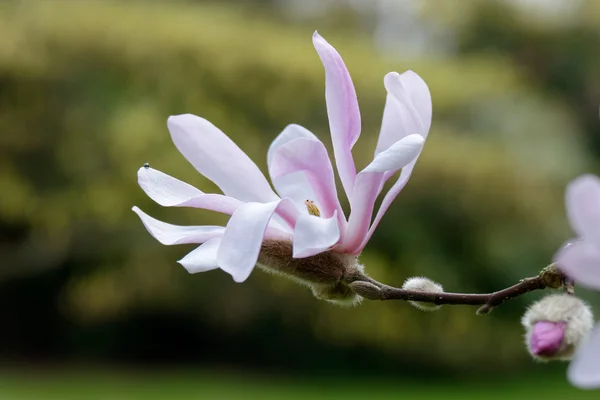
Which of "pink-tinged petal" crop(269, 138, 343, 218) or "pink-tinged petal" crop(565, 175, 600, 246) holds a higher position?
"pink-tinged petal" crop(269, 138, 343, 218)

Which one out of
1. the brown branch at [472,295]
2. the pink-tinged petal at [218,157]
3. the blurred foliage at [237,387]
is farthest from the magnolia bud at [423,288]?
the blurred foliage at [237,387]

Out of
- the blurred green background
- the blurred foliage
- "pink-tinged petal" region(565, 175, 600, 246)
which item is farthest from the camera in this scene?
the blurred green background

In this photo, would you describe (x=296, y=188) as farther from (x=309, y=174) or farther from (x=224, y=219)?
(x=224, y=219)

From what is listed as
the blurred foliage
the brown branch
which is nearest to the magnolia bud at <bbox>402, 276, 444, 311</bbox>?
the brown branch

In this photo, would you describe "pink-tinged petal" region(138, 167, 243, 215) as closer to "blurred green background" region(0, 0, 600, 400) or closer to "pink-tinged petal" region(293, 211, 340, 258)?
"pink-tinged petal" region(293, 211, 340, 258)

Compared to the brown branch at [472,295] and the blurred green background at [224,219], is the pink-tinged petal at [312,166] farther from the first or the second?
the blurred green background at [224,219]

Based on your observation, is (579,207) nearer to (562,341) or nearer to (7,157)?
(562,341)

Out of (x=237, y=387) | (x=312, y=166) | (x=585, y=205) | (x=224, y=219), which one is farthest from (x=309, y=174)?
(x=237, y=387)
